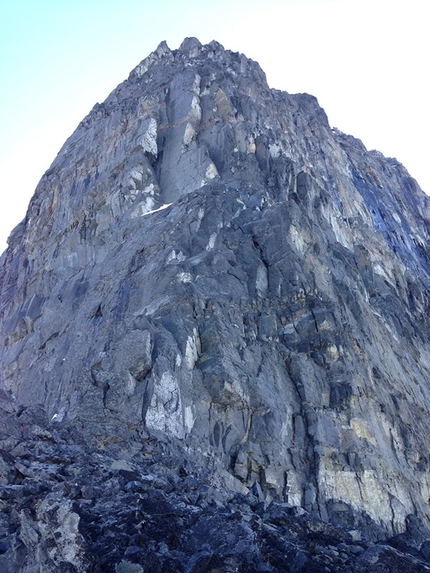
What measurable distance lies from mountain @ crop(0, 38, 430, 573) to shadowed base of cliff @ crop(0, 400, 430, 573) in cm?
5

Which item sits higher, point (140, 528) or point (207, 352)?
point (207, 352)

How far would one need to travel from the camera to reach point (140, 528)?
38.5ft

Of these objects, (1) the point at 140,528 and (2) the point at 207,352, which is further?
(2) the point at 207,352

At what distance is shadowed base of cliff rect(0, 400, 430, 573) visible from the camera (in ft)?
34.9

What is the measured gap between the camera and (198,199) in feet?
136

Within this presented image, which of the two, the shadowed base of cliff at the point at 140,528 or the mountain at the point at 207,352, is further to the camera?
the mountain at the point at 207,352

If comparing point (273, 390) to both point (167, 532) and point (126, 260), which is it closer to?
point (126, 260)

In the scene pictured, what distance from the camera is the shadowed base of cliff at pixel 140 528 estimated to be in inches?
419

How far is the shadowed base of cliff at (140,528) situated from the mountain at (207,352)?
5cm

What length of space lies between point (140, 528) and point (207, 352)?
18846mm

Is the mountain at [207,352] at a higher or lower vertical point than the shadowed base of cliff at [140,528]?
higher

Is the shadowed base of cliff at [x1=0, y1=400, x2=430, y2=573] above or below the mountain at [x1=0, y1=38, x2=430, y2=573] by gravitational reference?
below

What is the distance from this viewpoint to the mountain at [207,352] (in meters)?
12.3

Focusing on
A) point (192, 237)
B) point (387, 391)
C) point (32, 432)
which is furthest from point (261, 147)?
point (32, 432)
